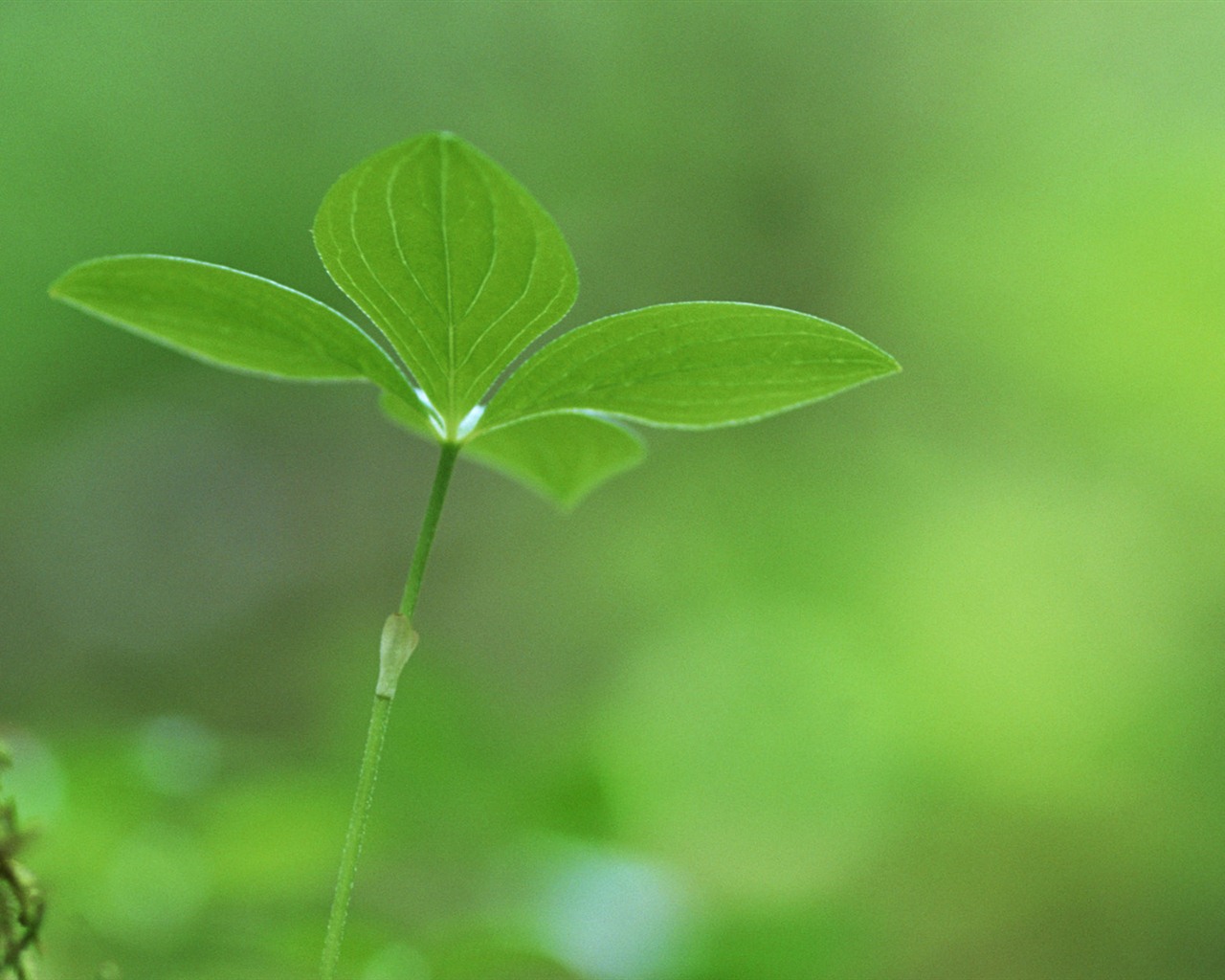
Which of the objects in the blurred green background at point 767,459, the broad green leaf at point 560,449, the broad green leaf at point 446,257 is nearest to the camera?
the broad green leaf at point 446,257

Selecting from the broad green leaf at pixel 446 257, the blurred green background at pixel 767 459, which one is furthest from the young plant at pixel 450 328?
the blurred green background at pixel 767 459

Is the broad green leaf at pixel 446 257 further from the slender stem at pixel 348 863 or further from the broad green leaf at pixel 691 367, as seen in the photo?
the slender stem at pixel 348 863

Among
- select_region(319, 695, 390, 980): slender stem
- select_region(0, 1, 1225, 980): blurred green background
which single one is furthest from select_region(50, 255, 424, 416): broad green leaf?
select_region(0, 1, 1225, 980): blurred green background

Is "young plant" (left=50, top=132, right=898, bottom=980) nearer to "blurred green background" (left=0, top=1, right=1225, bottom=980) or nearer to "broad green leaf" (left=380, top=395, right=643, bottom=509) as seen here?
"broad green leaf" (left=380, top=395, right=643, bottom=509)

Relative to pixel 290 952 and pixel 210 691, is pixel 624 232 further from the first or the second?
pixel 290 952

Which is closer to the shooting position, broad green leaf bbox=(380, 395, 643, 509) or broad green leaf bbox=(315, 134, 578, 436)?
broad green leaf bbox=(315, 134, 578, 436)

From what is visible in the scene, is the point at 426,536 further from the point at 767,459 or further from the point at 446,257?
the point at 767,459

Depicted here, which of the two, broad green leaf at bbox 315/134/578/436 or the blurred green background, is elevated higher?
the blurred green background
